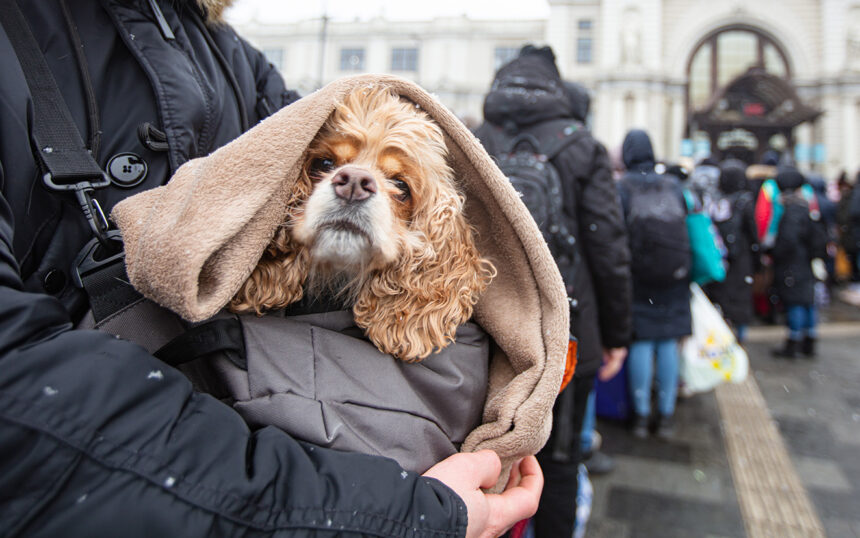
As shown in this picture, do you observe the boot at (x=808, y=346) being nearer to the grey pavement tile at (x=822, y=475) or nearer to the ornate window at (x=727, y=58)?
the grey pavement tile at (x=822, y=475)

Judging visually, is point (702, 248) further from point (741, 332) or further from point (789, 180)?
point (789, 180)

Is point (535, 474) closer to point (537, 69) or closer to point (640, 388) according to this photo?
A: point (537, 69)

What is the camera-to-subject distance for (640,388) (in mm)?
4160

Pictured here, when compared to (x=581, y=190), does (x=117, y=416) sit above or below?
below

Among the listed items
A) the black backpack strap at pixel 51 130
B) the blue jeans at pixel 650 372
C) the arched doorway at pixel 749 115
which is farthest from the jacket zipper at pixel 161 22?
the arched doorway at pixel 749 115

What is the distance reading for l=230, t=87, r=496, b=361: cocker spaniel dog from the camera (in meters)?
1.13

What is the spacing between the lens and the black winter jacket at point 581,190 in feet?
8.53

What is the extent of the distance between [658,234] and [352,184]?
3281mm

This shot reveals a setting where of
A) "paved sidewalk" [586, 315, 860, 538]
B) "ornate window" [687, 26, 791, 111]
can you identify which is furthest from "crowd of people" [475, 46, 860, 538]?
"ornate window" [687, 26, 791, 111]

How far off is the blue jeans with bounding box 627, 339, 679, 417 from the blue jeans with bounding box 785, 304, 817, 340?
3.23m

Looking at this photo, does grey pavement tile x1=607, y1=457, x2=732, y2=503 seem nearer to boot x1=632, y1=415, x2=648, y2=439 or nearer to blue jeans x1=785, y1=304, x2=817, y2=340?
boot x1=632, y1=415, x2=648, y2=439

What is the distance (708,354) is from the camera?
420 centimetres

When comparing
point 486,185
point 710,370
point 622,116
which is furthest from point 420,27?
point 486,185

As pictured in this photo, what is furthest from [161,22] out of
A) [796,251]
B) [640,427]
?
[796,251]
